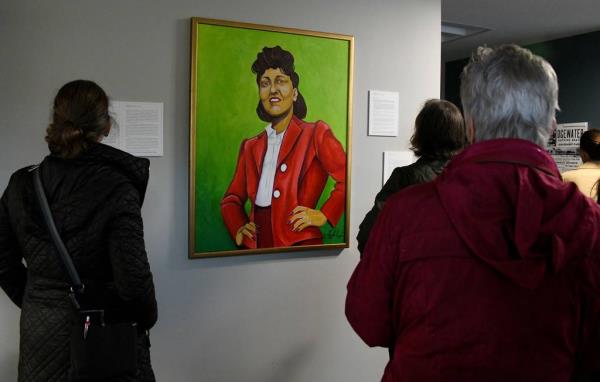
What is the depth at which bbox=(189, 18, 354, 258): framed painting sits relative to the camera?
2.62 metres

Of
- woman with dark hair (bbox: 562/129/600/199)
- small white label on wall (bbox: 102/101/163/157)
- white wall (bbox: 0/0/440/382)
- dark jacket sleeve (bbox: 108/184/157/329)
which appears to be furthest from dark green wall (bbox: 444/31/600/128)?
dark jacket sleeve (bbox: 108/184/157/329)

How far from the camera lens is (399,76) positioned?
3.18m

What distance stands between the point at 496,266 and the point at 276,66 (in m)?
1.93

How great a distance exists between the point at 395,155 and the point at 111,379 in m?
1.98

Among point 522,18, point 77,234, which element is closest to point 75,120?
point 77,234

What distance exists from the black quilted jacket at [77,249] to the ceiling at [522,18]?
3.57m

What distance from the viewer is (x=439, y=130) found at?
2.12 metres

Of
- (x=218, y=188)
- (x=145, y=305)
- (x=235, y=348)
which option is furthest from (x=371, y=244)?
(x=235, y=348)

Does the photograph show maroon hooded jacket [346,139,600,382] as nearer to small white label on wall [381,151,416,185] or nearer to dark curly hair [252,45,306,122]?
dark curly hair [252,45,306,122]

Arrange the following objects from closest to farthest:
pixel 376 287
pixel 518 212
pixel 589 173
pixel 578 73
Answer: pixel 518 212, pixel 376 287, pixel 589 173, pixel 578 73

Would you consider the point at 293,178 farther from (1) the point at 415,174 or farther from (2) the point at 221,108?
(1) the point at 415,174

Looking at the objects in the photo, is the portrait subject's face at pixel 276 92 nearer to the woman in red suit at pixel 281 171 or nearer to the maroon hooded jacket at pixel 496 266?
the woman in red suit at pixel 281 171

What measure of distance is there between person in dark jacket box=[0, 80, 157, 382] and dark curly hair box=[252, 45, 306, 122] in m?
1.08

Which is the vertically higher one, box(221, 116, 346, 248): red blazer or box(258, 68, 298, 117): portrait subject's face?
box(258, 68, 298, 117): portrait subject's face
